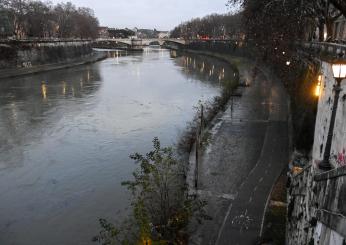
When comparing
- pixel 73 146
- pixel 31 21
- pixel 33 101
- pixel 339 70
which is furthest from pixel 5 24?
pixel 339 70

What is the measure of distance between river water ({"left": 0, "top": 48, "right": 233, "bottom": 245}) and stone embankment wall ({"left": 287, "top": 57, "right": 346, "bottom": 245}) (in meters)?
6.74

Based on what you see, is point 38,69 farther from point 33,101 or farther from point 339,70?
point 339,70

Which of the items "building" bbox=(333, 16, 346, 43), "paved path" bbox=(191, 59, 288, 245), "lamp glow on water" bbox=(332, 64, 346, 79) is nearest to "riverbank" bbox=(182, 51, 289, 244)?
"paved path" bbox=(191, 59, 288, 245)

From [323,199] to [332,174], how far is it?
1.87 feet

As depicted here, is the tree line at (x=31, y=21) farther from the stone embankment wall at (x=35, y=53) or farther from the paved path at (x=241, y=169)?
the paved path at (x=241, y=169)

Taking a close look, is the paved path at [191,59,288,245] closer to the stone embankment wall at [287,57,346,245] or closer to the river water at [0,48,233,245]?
the stone embankment wall at [287,57,346,245]

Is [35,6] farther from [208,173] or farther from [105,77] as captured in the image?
[208,173]

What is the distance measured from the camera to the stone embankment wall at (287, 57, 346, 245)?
15.9ft

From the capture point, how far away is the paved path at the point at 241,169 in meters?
10.2

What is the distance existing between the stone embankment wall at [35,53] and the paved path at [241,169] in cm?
3779

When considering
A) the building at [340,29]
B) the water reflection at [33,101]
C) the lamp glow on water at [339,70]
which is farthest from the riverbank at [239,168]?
the building at [340,29]

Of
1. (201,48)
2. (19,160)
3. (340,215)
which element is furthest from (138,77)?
(201,48)

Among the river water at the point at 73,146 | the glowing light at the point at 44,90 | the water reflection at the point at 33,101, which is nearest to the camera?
the river water at the point at 73,146

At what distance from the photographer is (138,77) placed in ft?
168
